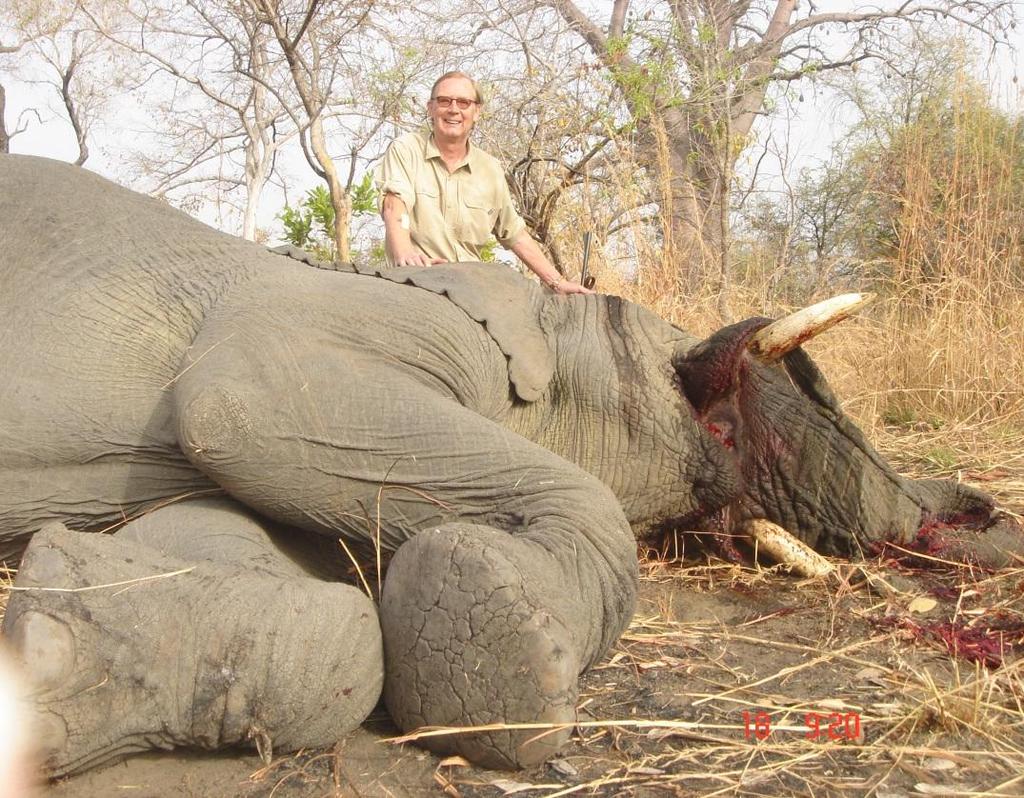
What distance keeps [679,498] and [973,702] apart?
113 centimetres

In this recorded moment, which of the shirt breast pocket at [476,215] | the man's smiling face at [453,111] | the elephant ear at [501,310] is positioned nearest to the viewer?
the elephant ear at [501,310]

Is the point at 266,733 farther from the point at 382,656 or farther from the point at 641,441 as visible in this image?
the point at 641,441

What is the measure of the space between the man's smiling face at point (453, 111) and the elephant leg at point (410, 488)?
273 centimetres

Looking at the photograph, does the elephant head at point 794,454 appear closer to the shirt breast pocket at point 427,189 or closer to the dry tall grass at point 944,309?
the dry tall grass at point 944,309

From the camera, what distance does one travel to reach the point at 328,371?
2541 millimetres

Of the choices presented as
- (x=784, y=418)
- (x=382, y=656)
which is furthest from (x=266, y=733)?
(x=784, y=418)

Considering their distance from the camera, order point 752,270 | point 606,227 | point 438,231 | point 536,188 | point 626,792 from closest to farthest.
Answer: point 626,792, point 438,231, point 606,227, point 536,188, point 752,270

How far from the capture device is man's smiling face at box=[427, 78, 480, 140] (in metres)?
5.06

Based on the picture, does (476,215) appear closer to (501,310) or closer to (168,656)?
(501,310)

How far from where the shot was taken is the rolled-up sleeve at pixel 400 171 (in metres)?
5.09

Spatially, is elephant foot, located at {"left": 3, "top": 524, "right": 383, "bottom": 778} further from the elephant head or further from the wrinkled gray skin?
the elephant head

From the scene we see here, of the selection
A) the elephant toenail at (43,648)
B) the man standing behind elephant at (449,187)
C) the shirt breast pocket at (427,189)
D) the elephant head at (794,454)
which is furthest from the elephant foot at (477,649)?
the shirt breast pocket at (427,189)

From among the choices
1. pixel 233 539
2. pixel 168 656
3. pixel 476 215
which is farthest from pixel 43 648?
pixel 476 215
